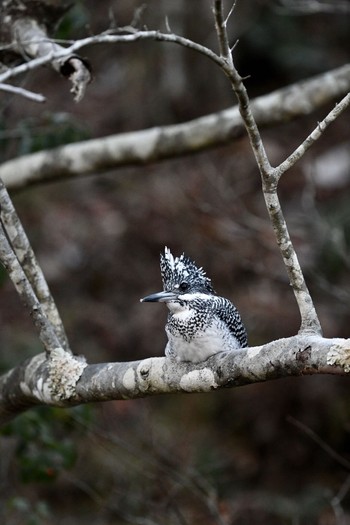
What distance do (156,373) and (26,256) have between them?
80cm

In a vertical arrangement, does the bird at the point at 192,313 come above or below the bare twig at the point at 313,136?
below

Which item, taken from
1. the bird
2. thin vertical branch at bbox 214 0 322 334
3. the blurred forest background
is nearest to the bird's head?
the bird

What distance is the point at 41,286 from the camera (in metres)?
3.56

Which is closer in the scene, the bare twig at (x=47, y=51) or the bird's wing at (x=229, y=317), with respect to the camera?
the bird's wing at (x=229, y=317)

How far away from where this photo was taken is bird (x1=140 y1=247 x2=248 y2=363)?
330 centimetres

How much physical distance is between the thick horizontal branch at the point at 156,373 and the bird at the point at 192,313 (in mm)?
209

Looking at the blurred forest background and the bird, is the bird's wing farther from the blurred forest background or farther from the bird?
the blurred forest background

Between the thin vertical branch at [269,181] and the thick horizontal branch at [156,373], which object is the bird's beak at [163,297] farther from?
the thin vertical branch at [269,181]

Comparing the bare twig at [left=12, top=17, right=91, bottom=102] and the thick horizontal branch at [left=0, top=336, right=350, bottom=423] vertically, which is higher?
the bare twig at [left=12, top=17, right=91, bottom=102]

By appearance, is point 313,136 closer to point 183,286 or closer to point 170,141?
point 183,286

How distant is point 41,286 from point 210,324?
0.70 metres

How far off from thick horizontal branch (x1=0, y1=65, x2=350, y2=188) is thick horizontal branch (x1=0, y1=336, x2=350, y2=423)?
198 centimetres

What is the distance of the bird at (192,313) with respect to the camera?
3.30 m

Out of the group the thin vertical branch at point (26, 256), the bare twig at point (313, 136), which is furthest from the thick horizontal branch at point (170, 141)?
the bare twig at point (313, 136)
